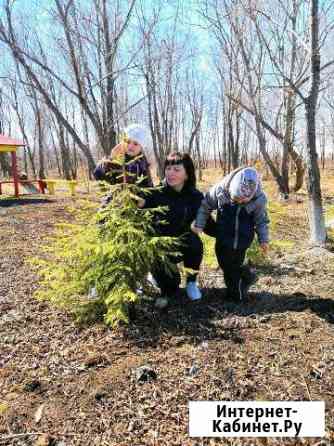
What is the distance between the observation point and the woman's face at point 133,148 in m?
2.84

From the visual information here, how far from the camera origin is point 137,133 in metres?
2.83

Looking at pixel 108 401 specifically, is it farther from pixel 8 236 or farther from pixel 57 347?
pixel 8 236

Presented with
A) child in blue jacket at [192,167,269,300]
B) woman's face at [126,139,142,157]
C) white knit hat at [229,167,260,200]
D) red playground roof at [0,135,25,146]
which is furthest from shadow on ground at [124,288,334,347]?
red playground roof at [0,135,25,146]

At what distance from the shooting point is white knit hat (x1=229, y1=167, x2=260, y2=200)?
2.82m

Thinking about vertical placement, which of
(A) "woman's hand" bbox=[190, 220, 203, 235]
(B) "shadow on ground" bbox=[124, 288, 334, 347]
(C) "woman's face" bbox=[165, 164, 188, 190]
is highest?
(C) "woman's face" bbox=[165, 164, 188, 190]

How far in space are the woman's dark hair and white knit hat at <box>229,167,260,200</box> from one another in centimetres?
36

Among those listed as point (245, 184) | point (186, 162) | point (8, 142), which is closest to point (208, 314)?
point (245, 184)

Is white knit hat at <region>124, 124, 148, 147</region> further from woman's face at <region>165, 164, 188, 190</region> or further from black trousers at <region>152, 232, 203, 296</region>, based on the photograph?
black trousers at <region>152, 232, 203, 296</region>

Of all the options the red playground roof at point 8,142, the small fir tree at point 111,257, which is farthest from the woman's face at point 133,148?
the red playground roof at point 8,142

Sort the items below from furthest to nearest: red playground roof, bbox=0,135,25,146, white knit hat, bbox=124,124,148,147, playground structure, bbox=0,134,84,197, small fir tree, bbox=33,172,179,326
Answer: red playground roof, bbox=0,135,25,146 < playground structure, bbox=0,134,84,197 < white knit hat, bbox=124,124,148,147 < small fir tree, bbox=33,172,179,326

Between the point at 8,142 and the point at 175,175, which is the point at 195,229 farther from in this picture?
the point at 8,142

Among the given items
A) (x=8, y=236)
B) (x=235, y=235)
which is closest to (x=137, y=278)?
(x=235, y=235)

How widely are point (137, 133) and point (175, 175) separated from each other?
1.46 ft

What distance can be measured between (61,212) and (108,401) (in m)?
7.55
